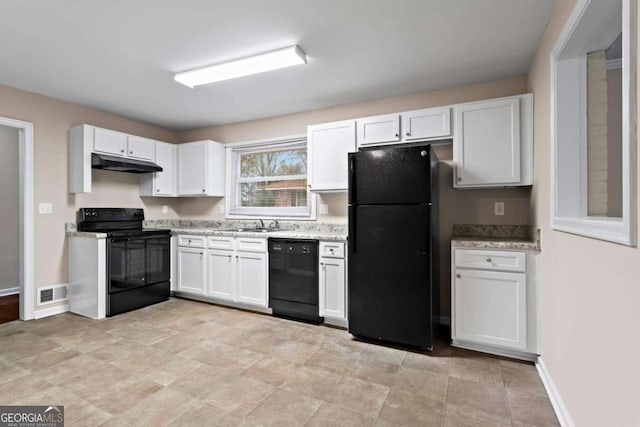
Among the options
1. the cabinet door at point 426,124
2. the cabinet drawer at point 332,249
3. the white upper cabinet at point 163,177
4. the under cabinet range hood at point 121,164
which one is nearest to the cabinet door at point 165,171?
the white upper cabinet at point 163,177

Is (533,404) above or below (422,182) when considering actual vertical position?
below

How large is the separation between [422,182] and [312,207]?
1.63m

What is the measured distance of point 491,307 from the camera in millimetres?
2449

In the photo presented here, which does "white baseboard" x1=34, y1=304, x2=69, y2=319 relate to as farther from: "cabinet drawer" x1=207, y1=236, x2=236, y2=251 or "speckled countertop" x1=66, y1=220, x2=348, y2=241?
"cabinet drawer" x1=207, y1=236, x2=236, y2=251

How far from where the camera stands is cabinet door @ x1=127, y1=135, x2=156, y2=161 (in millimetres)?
3912

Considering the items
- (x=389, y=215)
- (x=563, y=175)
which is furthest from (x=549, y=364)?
(x=389, y=215)

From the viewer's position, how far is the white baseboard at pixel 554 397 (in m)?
1.63

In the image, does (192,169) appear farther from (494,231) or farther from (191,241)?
(494,231)

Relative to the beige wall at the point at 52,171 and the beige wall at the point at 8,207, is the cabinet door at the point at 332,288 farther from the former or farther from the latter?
the beige wall at the point at 8,207

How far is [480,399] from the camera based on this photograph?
192 cm

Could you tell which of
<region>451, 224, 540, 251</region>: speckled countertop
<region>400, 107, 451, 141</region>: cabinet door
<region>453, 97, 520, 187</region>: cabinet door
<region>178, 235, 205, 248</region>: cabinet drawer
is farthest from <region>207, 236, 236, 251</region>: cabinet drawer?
<region>453, 97, 520, 187</region>: cabinet door

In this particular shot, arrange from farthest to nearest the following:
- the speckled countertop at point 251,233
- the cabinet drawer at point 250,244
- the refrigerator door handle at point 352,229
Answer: the cabinet drawer at point 250,244 < the speckled countertop at point 251,233 < the refrigerator door handle at point 352,229

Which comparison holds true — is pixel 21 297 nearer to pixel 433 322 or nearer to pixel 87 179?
pixel 87 179

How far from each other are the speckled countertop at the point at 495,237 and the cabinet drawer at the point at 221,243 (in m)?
2.45
